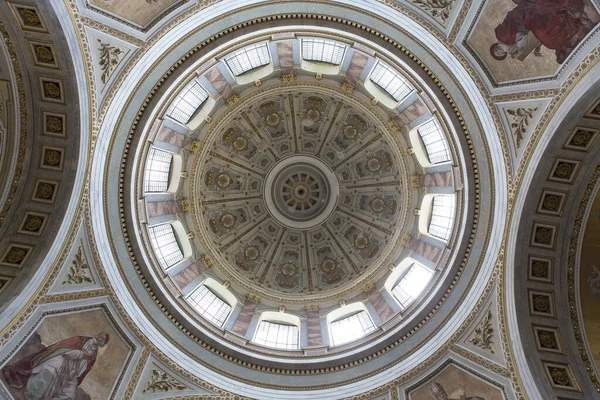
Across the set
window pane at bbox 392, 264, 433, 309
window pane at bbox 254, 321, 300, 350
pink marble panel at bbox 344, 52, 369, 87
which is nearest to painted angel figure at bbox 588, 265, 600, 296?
window pane at bbox 392, 264, 433, 309

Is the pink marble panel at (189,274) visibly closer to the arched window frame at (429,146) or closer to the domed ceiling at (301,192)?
the domed ceiling at (301,192)

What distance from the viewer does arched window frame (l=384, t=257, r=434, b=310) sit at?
21.3 m

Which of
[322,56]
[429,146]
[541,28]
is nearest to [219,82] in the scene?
[322,56]

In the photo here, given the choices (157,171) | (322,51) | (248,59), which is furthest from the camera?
(157,171)

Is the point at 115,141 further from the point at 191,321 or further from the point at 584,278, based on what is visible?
the point at 584,278

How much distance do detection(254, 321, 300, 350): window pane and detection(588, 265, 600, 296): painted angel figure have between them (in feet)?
39.6

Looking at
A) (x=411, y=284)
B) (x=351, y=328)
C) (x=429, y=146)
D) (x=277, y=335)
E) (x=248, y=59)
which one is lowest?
(x=277, y=335)

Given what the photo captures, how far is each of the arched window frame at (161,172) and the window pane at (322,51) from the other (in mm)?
7795

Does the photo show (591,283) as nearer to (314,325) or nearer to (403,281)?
(403,281)

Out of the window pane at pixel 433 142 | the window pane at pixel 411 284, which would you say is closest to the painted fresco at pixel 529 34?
the window pane at pixel 433 142

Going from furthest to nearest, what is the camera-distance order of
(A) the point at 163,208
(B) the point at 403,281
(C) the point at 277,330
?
1. (B) the point at 403,281
2. (C) the point at 277,330
3. (A) the point at 163,208

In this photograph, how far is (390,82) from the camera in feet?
69.6

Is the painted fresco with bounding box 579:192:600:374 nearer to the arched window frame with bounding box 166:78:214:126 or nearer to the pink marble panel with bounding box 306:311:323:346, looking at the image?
the pink marble panel with bounding box 306:311:323:346

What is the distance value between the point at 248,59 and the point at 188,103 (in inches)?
133
